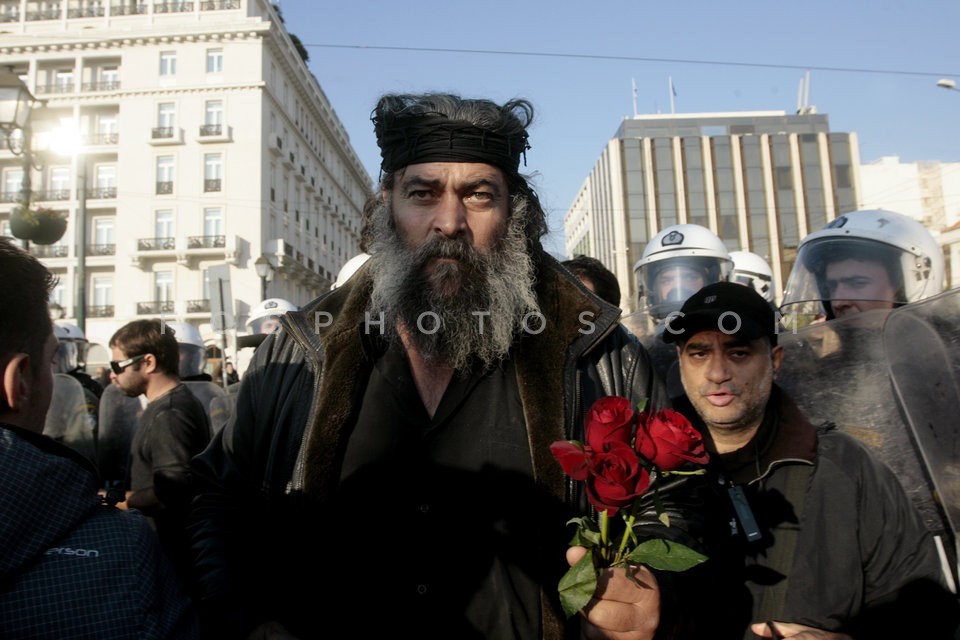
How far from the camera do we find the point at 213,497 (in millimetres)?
1927

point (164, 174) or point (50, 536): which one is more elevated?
point (164, 174)

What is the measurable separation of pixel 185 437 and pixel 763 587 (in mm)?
2957

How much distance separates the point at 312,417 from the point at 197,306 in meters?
40.4

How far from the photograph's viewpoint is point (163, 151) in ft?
134

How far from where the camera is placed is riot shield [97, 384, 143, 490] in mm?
4992

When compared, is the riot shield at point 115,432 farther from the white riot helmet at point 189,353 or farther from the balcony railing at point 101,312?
the balcony railing at point 101,312

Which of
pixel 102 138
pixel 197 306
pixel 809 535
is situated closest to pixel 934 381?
pixel 809 535

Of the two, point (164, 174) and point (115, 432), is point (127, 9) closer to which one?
point (164, 174)

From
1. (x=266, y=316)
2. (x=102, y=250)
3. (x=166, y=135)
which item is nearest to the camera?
(x=266, y=316)

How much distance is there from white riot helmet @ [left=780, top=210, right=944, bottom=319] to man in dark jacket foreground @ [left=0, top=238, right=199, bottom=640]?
354cm

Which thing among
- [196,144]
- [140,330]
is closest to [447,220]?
[140,330]

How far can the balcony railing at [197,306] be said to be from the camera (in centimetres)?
3884

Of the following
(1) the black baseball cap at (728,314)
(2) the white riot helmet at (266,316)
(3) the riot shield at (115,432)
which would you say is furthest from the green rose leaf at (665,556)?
(2) the white riot helmet at (266,316)

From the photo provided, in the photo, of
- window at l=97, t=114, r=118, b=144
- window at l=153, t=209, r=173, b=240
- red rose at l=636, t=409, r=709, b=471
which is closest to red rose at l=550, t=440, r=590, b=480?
red rose at l=636, t=409, r=709, b=471
